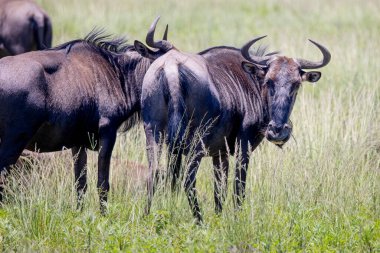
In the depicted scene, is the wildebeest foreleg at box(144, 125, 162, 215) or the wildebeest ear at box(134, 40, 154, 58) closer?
the wildebeest foreleg at box(144, 125, 162, 215)

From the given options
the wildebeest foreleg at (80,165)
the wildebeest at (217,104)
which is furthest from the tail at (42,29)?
the wildebeest at (217,104)

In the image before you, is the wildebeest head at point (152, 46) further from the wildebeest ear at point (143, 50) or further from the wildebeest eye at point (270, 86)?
the wildebeest eye at point (270, 86)

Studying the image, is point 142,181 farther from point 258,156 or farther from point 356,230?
point 356,230

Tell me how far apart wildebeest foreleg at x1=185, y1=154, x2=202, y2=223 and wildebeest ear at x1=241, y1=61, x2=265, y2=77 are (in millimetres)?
1063

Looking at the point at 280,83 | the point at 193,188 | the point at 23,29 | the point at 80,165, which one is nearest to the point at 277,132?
the point at 280,83

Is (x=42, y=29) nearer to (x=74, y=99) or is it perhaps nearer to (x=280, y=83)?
(x=74, y=99)

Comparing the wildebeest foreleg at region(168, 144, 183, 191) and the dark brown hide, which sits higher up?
the dark brown hide

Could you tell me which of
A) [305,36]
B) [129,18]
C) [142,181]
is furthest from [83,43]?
[129,18]

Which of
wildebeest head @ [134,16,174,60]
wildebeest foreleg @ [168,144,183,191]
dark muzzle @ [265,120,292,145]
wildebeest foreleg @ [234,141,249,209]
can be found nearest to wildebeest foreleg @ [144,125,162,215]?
wildebeest foreleg @ [168,144,183,191]

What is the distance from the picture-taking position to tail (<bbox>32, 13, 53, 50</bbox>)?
13.9 metres

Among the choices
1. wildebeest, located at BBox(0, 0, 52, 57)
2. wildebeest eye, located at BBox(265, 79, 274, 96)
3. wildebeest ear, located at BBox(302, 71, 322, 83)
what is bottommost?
wildebeest, located at BBox(0, 0, 52, 57)

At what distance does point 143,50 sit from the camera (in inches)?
326

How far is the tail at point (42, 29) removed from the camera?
13.9 m

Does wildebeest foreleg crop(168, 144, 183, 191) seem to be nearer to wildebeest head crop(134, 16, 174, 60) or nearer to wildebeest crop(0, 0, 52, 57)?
wildebeest head crop(134, 16, 174, 60)
